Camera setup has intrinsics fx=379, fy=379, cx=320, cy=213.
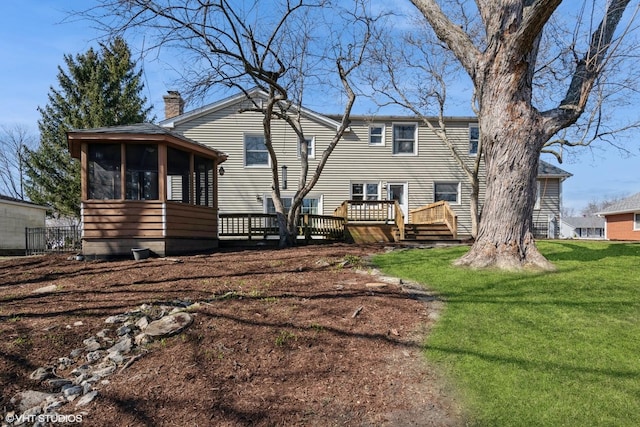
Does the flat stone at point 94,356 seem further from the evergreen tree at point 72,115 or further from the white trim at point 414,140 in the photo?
the evergreen tree at point 72,115

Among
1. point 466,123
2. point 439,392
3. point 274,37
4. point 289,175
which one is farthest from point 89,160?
point 466,123

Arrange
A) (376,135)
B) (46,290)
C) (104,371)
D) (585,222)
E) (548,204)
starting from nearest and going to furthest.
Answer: (104,371) < (46,290) < (376,135) < (548,204) < (585,222)

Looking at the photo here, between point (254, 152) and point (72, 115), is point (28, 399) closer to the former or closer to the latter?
point (254, 152)

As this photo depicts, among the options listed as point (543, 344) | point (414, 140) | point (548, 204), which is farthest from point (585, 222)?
point (543, 344)

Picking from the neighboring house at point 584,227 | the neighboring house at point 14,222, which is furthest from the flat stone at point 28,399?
the neighboring house at point 584,227

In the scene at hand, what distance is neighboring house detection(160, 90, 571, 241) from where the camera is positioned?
1653 cm

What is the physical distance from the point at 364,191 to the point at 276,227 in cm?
519

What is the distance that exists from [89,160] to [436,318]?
9.51m

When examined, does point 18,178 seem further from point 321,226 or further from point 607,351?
point 607,351

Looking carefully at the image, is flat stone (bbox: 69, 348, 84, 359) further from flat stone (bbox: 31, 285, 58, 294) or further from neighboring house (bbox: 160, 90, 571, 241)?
neighboring house (bbox: 160, 90, 571, 241)

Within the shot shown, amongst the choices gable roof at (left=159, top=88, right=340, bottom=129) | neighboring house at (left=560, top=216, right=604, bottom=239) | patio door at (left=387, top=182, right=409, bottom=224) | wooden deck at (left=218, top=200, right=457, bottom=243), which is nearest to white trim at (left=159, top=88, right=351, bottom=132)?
gable roof at (left=159, top=88, right=340, bottom=129)

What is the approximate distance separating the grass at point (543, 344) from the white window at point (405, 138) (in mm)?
11903

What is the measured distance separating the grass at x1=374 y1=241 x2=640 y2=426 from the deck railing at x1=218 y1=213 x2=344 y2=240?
7426 mm

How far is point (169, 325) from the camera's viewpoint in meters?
4.07
